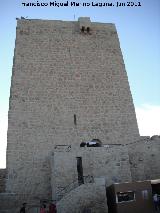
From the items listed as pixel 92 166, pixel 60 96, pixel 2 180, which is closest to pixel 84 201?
pixel 92 166

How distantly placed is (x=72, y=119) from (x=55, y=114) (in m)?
1.24

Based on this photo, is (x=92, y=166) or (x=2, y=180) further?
(x=2, y=180)

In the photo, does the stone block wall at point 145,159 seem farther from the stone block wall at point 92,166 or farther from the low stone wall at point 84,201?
the low stone wall at point 84,201

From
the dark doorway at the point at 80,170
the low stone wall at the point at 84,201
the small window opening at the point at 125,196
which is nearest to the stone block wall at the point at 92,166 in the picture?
the dark doorway at the point at 80,170

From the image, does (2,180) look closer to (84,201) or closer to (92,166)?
(92,166)

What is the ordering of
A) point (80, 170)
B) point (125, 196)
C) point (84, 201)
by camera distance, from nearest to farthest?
point (84, 201) < point (125, 196) < point (80, 170)

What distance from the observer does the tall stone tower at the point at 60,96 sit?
58.7ft

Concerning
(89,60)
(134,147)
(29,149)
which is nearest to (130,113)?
(134,147)

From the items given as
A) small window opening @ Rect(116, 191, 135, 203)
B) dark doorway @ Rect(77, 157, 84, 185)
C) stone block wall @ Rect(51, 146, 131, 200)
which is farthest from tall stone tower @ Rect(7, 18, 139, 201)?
small window opening @ Rect(116, 191, 135, 203)

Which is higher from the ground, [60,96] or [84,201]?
[60,96]

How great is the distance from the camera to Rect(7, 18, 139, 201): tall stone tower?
58.7ft

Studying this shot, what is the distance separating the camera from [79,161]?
1677 centimetres

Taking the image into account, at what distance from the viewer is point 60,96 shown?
20.5m

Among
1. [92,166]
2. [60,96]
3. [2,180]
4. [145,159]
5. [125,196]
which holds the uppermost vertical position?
[60,96]
